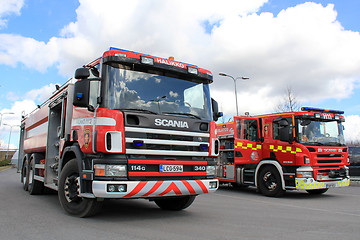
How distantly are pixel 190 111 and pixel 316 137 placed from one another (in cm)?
551

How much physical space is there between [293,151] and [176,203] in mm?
4467

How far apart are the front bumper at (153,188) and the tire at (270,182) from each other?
4.83 metres

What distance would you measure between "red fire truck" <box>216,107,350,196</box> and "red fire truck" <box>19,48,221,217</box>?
4167mm

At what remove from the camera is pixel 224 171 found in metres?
12.3

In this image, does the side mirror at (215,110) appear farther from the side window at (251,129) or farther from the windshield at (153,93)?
the side window at (251,129)

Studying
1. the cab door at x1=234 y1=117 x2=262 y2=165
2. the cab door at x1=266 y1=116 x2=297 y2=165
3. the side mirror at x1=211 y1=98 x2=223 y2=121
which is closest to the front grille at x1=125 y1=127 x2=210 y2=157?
the side mirror at x1=211 y1=98 x2=223 y2=121

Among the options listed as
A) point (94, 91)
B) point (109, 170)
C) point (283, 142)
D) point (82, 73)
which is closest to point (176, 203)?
point (109, 170)

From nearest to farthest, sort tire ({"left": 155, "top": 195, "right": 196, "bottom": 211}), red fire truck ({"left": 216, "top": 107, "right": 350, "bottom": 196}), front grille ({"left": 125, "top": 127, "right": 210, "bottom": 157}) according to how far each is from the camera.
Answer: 1. front grille ({"left": 125, "top": 127, "right": 210, "bottom": 157})
2. tire ({"left": 155, "top": 195, "right": 196, "bottom": 211})
3. red fire truck ({"left": 216, "top": 107, "right": 350, "bottom": 196})

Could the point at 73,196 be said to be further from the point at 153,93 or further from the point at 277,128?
the point at 277,128

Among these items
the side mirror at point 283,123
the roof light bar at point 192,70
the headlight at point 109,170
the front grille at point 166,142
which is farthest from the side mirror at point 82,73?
the side mirror at point 283,123

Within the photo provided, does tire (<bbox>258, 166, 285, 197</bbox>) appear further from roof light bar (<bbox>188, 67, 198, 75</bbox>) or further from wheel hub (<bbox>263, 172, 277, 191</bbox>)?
roof light bar (<bbox>188, 67, 198, 75</bbox>)

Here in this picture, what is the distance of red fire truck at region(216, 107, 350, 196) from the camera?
945cm

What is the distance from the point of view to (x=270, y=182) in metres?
10.4

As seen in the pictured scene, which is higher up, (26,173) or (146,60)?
(146,60)
